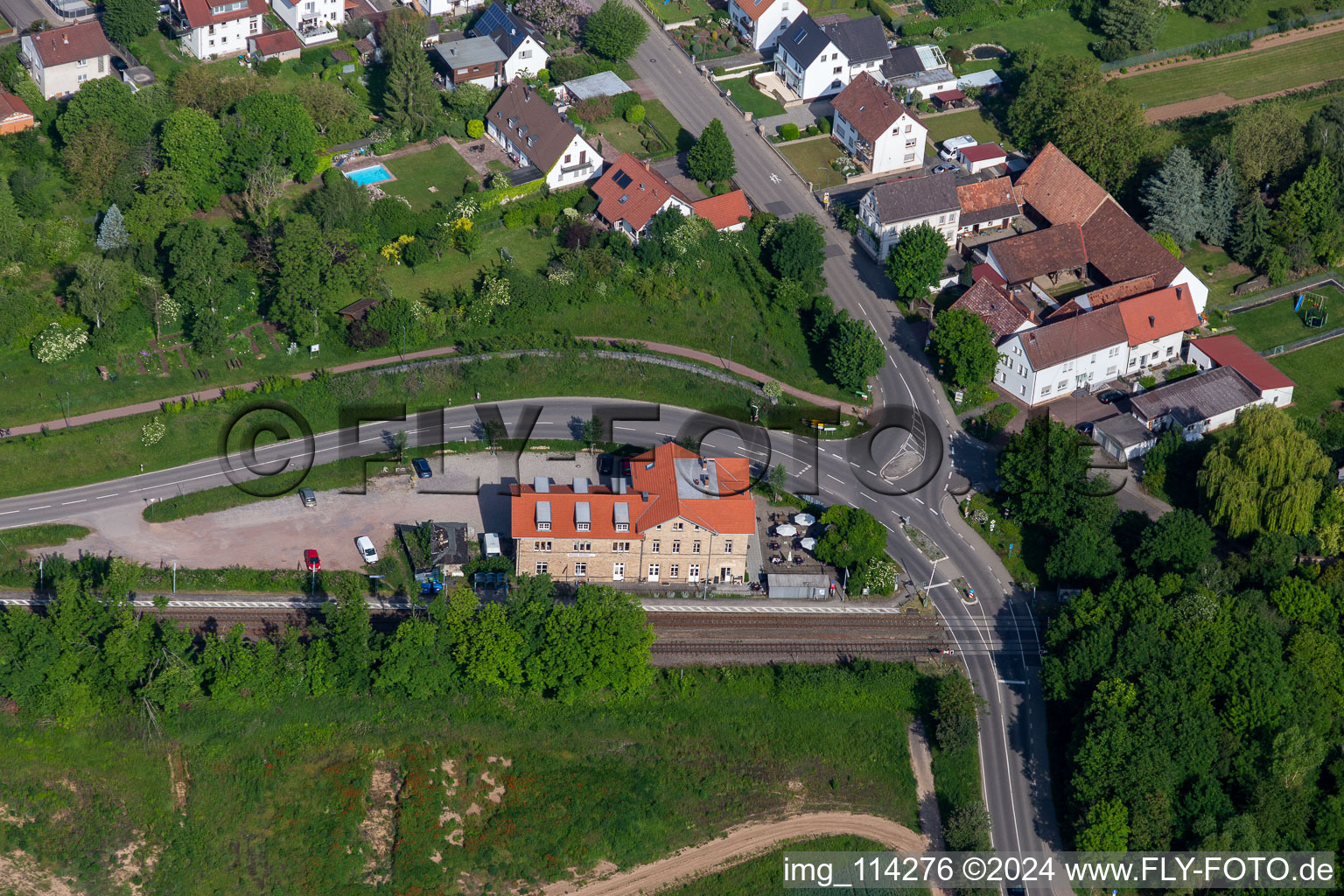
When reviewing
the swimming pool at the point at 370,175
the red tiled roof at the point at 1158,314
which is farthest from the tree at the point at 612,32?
the red tiled roof at the point at 1158,314

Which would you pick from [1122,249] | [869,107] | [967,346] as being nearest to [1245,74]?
[1122,249]

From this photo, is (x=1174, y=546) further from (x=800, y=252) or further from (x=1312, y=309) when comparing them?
(x=800, y=252)

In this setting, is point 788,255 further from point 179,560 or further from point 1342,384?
point 179,560

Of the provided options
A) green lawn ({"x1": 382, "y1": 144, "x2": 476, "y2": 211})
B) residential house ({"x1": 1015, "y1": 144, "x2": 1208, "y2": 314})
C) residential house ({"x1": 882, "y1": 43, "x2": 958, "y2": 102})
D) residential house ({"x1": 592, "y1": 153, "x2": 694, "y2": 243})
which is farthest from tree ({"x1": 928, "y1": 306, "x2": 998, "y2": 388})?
green lawn ({"x1": 382, "y1": 144, "x2": 476, "y2": 211})

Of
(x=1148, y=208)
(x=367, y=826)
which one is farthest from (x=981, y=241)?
(x=367, y=826)

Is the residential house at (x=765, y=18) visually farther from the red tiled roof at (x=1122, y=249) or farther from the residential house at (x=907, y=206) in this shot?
the red tiled roof at (x=1122, y=249)

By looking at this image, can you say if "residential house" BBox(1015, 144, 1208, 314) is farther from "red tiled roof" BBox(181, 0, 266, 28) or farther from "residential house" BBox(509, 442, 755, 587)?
"red tiled roof" BBox(181, 0, 266, 28)
